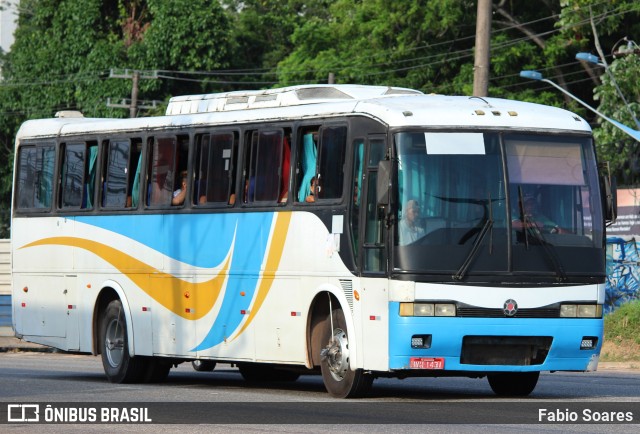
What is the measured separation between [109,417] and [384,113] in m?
4.38

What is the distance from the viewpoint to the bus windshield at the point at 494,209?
1588cm

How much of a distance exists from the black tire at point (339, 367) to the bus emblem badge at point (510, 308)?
1.63m

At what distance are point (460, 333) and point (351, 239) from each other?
1.62 metres

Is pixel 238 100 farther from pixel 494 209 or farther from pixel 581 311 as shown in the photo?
pixel 581 311

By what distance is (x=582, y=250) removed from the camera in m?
16.4

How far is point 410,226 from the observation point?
15.9 metres

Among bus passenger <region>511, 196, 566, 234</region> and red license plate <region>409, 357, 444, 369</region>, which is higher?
bus passenger <region>511, 196, 566, 234</region>

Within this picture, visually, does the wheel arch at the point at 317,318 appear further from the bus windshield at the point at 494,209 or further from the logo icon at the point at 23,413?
the logo icon at the point at 23,413

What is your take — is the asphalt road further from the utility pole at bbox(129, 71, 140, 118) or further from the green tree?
the green tree

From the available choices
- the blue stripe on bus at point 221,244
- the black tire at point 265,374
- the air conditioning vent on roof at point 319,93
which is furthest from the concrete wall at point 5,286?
the air conditioning vent on roof at point 319,93

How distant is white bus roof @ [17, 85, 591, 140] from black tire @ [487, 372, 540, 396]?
2707mm

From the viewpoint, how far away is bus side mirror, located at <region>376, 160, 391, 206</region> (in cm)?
1590

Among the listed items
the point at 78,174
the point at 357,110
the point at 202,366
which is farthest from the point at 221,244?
the point at 202,366

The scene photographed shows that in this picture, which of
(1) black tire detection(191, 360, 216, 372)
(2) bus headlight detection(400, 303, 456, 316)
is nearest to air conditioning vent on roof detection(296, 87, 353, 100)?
(2) bus headlight detection(400, 303, 456, 316)
